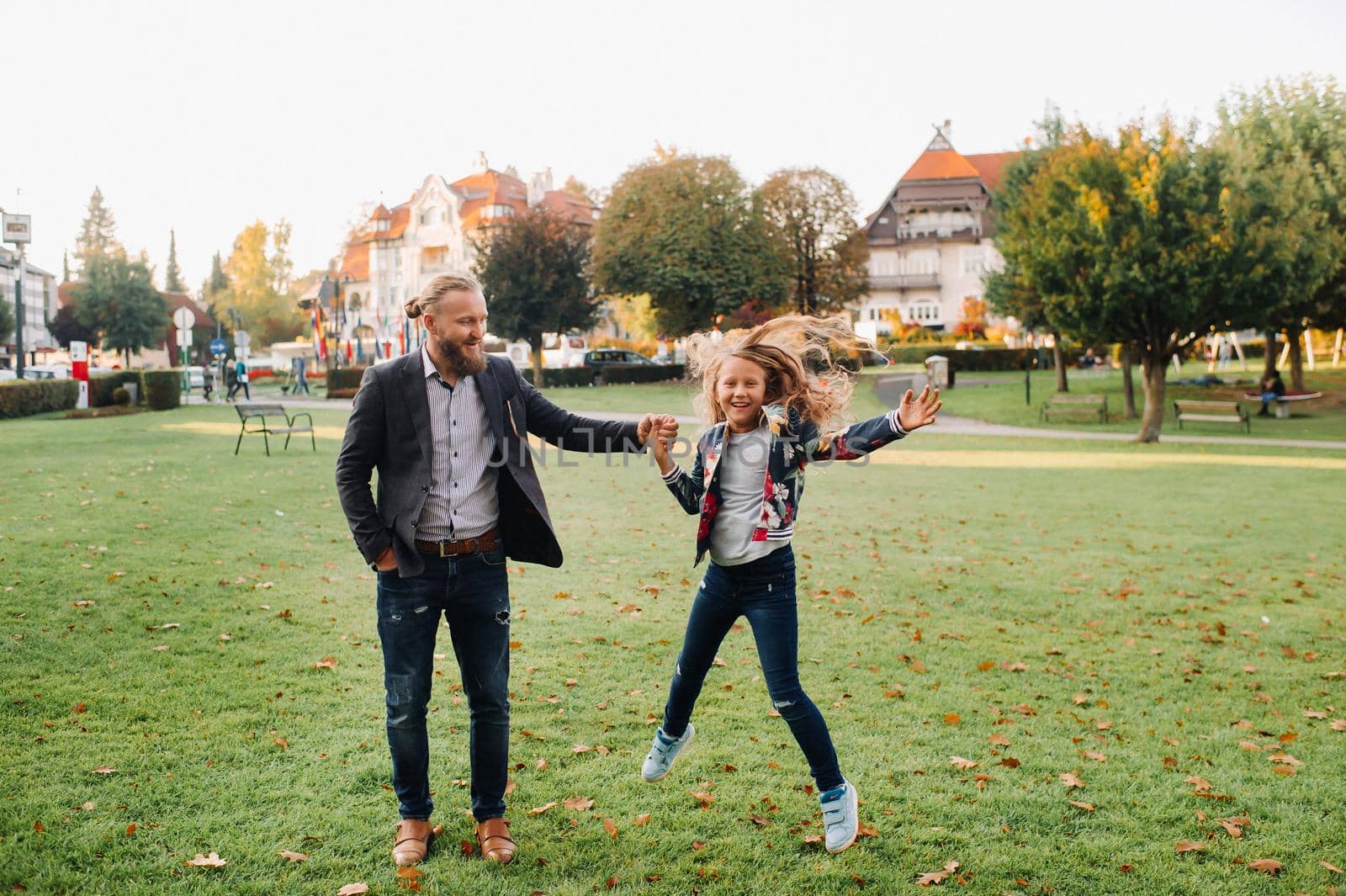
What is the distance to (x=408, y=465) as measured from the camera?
4020mm

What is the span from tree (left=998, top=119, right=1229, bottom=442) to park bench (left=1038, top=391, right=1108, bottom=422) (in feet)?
16.5

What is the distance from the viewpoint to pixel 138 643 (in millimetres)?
6855

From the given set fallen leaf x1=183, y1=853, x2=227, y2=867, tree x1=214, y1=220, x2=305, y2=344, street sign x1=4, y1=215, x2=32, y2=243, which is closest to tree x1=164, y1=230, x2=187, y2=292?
tree x1=214, y1=220, x2=305, y2=344

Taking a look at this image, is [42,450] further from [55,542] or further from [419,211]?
[419,211]

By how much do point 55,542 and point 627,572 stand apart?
16.7 ft

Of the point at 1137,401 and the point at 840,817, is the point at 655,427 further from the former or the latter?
the point at 1137,401

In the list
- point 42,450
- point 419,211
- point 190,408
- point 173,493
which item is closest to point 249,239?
point 419,211

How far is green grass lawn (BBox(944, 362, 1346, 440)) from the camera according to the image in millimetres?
28580

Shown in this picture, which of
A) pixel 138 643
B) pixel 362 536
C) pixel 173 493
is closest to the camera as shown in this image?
pixel 362 536

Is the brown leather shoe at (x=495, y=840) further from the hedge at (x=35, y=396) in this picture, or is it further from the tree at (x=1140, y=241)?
the hedge at (x=35, y=396)

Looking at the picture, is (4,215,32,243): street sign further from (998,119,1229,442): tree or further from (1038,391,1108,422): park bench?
(1038,391,1108,422): park bench

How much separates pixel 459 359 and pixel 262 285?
292ft

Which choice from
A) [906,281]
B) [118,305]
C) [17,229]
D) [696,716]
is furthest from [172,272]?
[696,716]

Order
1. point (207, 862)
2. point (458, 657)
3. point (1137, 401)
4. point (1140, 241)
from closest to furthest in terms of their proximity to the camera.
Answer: point (207, 862) < point (458, 657) < point (1140, 241) < point (1137, 401)
